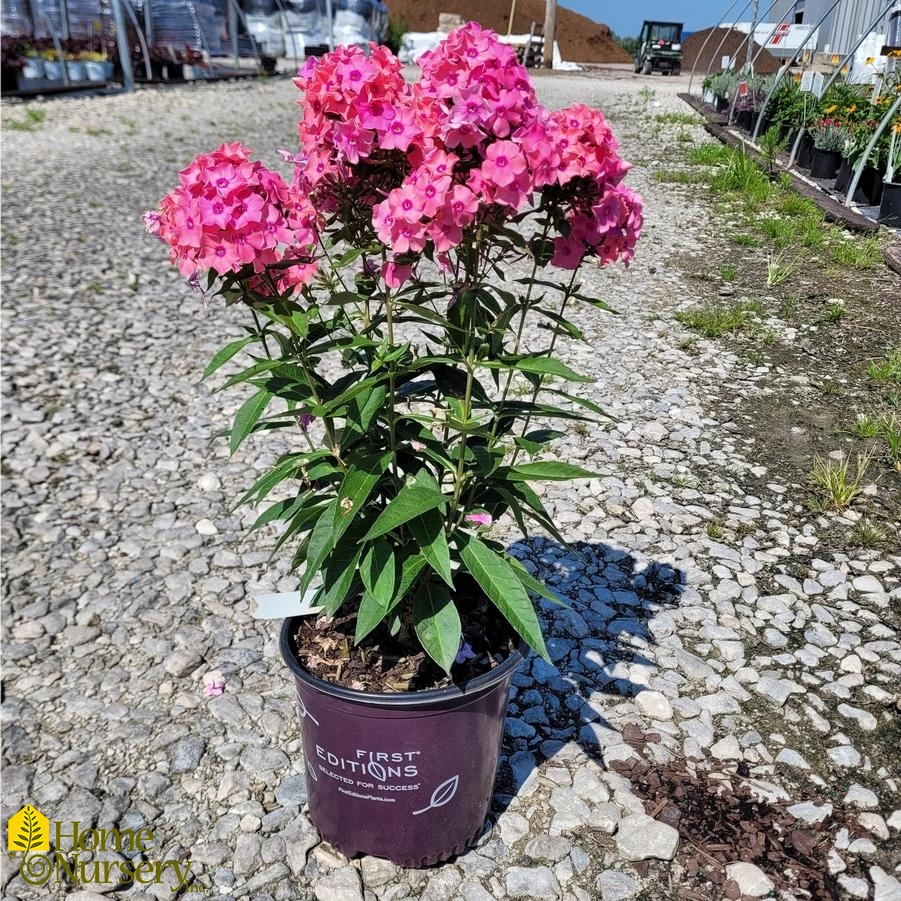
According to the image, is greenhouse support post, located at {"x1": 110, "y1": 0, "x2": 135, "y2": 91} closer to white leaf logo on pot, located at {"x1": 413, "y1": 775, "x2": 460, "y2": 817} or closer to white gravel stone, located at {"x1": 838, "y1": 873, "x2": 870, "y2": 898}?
white leaf logo on pot, located at {"x1": 413, "y1": 775, "x2": 460, "y2": 817}

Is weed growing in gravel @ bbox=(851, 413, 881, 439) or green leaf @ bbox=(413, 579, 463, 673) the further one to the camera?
weed growing in gravel @ bbox=(851, 413, 881, 439)

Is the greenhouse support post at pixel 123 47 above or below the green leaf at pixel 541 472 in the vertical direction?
below

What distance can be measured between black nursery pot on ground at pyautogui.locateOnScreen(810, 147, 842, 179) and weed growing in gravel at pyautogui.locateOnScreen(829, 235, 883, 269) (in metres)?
2.58

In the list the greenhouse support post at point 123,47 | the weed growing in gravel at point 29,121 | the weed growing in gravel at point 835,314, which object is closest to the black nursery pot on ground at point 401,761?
the weed growing in gravel at point 835,314

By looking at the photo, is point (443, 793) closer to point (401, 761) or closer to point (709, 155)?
point (401, 761)

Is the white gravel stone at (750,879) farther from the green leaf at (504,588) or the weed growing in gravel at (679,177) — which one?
the weed growing in gravel at (679,177)

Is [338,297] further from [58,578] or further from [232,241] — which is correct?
[58,578]

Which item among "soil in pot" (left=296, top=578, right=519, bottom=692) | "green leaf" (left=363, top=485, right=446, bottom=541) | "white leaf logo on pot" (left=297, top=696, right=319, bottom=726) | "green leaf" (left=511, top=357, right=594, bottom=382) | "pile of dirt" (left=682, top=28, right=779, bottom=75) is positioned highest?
"green leaf" (left=511, top=357, right=594, bottom=382)

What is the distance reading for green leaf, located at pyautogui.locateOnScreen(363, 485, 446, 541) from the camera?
5.22ft

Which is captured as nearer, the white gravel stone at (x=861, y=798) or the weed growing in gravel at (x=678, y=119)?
the white gravel stone at (x=861, y=798)

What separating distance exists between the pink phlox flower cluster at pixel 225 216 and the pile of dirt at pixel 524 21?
46809 millimetres

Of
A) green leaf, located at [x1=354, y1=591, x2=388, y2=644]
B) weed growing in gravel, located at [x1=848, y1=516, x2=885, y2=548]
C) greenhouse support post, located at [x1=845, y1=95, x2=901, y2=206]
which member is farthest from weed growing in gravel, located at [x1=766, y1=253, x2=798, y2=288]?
green leaf, located at [x1=354, y1=591, x2=388, y2=644]

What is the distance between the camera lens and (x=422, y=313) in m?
1.65

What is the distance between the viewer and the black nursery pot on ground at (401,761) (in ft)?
5.87
